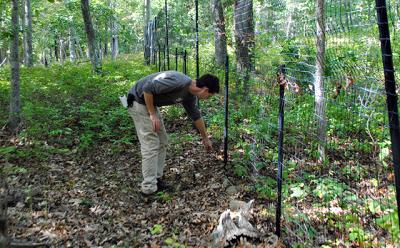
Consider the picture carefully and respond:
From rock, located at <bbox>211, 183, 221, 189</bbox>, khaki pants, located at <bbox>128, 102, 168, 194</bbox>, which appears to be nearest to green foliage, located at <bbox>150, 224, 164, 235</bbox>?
khaki pants, located at <bbox>128, 102, 168, 194</bbox>

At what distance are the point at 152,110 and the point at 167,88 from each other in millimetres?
384

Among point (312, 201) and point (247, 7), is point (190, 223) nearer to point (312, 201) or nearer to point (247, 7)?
point (312, 201)

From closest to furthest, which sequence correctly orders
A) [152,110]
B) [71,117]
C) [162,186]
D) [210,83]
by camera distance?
[210,83] → [152,110] → [162,186] → [71,117]

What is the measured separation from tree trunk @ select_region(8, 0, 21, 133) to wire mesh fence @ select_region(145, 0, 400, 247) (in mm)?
4403

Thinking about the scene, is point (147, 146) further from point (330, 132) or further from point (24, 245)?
point (330, 132)

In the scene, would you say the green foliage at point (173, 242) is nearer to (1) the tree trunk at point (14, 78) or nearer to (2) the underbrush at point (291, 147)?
(2) the underbrush at point (291, 147)

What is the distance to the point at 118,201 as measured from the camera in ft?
17.0

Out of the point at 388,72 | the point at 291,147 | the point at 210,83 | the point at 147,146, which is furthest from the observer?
the point at 291,147

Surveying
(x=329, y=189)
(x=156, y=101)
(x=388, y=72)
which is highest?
(x=388, y=72)

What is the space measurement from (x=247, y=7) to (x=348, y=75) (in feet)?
19.7

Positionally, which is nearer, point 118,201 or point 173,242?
point 173,242

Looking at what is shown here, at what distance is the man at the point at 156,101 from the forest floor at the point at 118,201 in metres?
0.41

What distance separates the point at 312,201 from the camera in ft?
14.8

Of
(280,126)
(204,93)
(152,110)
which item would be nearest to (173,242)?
(280,126)
